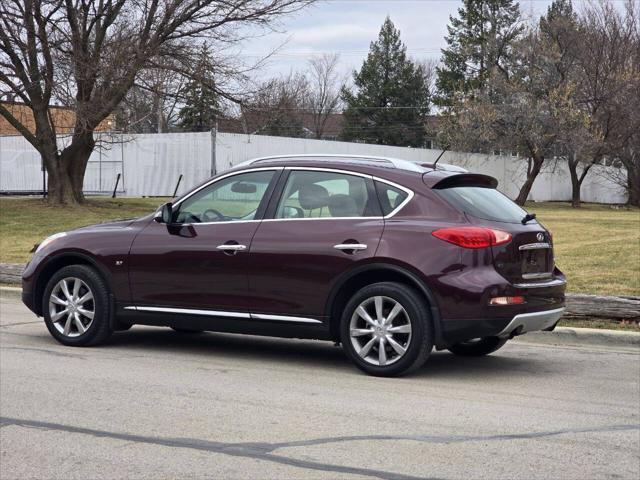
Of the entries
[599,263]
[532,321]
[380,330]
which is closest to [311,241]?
[380,330]

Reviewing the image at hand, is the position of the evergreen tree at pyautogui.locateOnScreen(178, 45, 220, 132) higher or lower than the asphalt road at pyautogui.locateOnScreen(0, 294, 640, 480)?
higher

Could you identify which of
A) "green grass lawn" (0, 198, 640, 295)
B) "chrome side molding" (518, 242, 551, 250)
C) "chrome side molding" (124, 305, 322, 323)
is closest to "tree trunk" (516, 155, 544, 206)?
"green grass lawn" (0, 198, 640, 295)

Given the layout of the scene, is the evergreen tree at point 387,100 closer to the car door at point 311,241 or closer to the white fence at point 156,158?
the white fence at point 156,158

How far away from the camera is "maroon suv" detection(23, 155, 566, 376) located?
6836 millimetres

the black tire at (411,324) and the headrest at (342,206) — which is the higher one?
the headrest at (342,206)

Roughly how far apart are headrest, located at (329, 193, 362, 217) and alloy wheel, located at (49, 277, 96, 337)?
243 centimetres

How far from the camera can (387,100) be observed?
257ft

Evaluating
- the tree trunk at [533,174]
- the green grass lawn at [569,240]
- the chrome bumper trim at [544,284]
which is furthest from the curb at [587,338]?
the tree trunk at [533,174]

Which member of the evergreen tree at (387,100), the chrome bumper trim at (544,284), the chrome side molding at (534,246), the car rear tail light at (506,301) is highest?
the evergreen tree at (387,100)

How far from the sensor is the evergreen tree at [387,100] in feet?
255

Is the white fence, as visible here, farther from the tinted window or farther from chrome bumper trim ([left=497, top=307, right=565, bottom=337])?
chrome bumper trim ([left=497, top=307, right=565, bottom=337])

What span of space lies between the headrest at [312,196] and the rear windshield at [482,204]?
38.1 inches

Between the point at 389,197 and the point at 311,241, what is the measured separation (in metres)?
0.73

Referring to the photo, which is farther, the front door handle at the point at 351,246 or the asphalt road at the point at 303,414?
the front door handle at the point at 351,246
